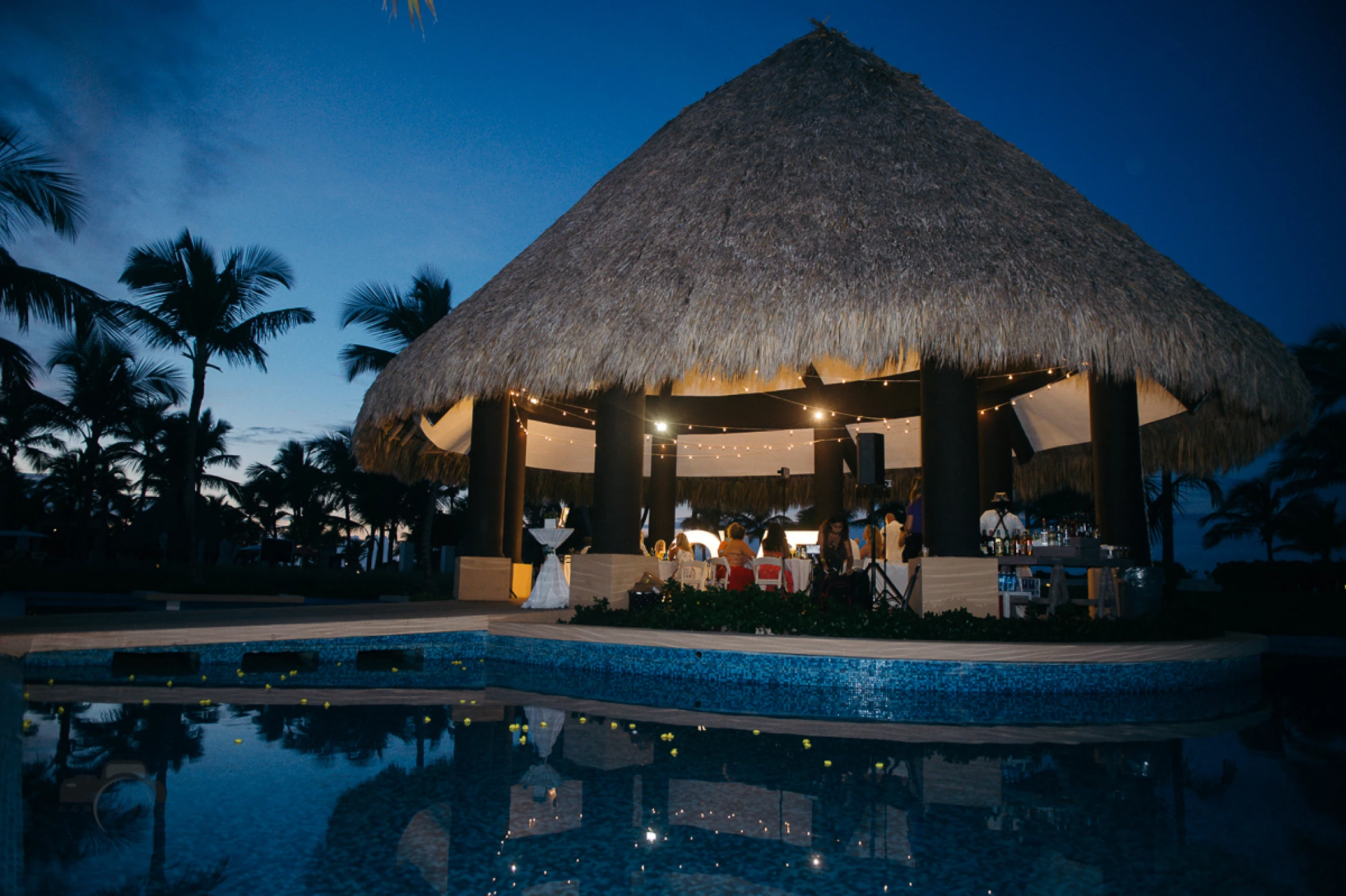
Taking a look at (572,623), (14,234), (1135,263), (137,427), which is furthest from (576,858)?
(137,427)

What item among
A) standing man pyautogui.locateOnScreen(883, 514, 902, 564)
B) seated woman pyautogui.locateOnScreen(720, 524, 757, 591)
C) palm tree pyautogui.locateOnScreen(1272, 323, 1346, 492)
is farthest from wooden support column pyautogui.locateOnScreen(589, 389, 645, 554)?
palm tree pyautogui.locateOnScreen(1272, 323, 1346, 492)

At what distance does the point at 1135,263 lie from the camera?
8.94 m

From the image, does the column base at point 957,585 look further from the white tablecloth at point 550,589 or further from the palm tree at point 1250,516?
the palm tree at point 1250,516

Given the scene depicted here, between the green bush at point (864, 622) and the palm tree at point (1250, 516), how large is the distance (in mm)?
28613

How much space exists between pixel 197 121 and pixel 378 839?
1766 cm

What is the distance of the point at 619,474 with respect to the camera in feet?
30.3

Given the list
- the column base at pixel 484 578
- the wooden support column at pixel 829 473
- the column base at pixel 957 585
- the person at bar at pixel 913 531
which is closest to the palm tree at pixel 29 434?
the column base at pixel 484 578

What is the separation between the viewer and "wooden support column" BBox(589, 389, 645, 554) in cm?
923

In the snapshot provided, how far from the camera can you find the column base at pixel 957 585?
760 centimetres

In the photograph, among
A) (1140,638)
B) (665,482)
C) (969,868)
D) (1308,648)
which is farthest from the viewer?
(665,482)

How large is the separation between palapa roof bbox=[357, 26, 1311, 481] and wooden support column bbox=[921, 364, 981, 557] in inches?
12.4

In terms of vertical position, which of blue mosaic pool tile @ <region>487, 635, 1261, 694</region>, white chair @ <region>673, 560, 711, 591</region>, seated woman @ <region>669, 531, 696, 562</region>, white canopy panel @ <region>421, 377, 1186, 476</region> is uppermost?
white canopy panel @ <region>421, 377, 1186, 476</region>

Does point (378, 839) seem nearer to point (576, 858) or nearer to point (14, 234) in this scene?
point (576, 858)

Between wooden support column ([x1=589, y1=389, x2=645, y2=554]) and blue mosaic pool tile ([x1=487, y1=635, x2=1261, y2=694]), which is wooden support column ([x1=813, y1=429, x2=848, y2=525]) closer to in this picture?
wooden support column ([x1=589, y1=389, x2=645, y2=554])
